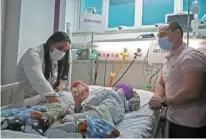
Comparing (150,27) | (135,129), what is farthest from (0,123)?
(150,27)

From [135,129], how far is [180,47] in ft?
2.18

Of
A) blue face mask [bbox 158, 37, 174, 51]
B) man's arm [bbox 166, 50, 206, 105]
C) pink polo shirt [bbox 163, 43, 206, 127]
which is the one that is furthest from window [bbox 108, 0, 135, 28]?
man's arm [bbox 166, 50, 206, 105]

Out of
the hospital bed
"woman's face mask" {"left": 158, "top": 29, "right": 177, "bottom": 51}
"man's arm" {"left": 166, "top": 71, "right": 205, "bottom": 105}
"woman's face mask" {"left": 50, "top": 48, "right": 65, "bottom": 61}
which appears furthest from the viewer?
"woman's face mask" {"left": 50, "top": 48, "right": 65, "bottom": 61}

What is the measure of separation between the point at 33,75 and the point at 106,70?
52.5 inches

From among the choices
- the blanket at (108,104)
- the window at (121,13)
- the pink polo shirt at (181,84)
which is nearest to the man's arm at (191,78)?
the pink polo shirt at (181,84)

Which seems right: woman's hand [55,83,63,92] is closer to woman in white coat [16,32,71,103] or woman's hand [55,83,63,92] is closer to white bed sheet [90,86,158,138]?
woman in white coat [16,32,71,103]

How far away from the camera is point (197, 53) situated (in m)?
1.51

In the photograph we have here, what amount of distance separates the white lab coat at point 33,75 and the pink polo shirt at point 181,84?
0.97 metres

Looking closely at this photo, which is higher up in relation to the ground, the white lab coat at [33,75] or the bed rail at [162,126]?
the white lab coat at [33,75]

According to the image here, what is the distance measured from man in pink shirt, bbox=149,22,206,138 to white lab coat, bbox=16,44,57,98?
0.90 m

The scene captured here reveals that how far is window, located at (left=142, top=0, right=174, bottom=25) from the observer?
3018 millimetres

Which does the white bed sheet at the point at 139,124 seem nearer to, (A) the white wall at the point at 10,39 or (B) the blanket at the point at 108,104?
(B) the blanket at the point at 108,104

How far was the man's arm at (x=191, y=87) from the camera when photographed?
4.68 feet

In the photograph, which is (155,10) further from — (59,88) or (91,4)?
(59,88)
